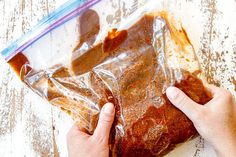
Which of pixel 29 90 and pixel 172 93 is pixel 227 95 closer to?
pixel 172 93

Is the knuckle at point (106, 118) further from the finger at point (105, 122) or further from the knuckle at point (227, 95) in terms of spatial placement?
the knuckle at point (227, 95)

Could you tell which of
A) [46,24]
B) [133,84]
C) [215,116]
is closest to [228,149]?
[215,116]

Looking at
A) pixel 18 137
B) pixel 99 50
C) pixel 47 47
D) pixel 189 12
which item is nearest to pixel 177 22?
pixel 189 12

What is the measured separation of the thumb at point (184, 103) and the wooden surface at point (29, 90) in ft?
0.43

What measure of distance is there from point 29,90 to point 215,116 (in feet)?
1.49

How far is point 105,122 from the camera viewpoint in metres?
0.80

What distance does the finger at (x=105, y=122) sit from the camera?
0.80m

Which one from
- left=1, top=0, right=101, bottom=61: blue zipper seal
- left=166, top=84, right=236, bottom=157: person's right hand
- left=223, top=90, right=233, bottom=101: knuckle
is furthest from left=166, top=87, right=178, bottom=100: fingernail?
left=1, top=0, right=101, bottom=61: blue zipper seal

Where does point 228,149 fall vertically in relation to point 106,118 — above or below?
below

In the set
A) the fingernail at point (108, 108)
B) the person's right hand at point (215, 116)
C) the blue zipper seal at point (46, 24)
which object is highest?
the blue zipper seal at point (46, 24)

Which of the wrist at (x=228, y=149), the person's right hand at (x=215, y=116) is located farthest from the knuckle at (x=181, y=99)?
the wrist at (x=228, y=149)

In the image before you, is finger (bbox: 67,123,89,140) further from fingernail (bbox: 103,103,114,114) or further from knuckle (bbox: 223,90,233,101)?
knuckle (bbox: 223,90,233,101)

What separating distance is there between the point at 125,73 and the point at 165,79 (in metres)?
0.09

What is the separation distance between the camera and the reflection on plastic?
31.3 inches
